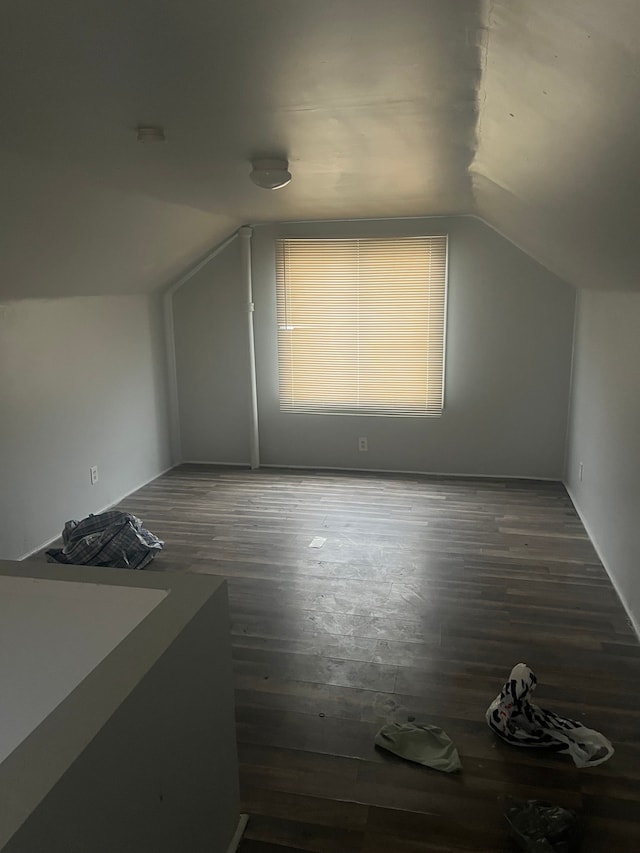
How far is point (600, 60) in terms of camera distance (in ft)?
3.66

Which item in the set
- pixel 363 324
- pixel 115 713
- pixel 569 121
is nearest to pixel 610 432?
pixel 363 324

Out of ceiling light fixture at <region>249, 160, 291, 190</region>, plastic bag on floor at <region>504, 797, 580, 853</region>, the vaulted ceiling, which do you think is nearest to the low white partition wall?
plastic bag on floor at <region>504, 797, 580, 853</region>

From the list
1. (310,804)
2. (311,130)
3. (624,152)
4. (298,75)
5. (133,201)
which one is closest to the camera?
(624,152)

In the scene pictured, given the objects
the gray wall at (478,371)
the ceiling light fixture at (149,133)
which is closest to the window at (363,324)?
the gray wall at (478,371)

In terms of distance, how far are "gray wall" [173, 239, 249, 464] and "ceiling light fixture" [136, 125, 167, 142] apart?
284 centimetres

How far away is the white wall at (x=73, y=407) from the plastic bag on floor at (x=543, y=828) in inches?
112

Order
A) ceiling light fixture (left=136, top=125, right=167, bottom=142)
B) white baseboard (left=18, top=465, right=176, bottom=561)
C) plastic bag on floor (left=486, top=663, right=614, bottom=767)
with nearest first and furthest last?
plastic bag on floor (left=486, top=663, right=614, bottom=767), ceiling light fixture (left=136, top=125, right=167, bottom=142), white baseboard (left=18, top=465, right=176, bottom=561)

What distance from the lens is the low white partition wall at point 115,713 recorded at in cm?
100

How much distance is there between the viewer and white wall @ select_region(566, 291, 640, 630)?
289 centimetres

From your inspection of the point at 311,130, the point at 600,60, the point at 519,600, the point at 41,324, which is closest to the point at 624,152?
the point at 600,60

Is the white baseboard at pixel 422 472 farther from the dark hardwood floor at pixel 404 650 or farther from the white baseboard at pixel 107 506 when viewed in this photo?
the white baseboard at pixel 107 506

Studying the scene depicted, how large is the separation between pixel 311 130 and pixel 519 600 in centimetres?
226

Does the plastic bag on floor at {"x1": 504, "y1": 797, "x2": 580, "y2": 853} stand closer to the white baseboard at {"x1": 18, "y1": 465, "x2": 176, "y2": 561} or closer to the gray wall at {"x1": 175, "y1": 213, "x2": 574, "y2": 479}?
the white baseboard at {"x1": 18, "y1": 465, "x2": 176, "y2": 561}

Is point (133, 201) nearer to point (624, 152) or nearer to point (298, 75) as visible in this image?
point (298, 75)
